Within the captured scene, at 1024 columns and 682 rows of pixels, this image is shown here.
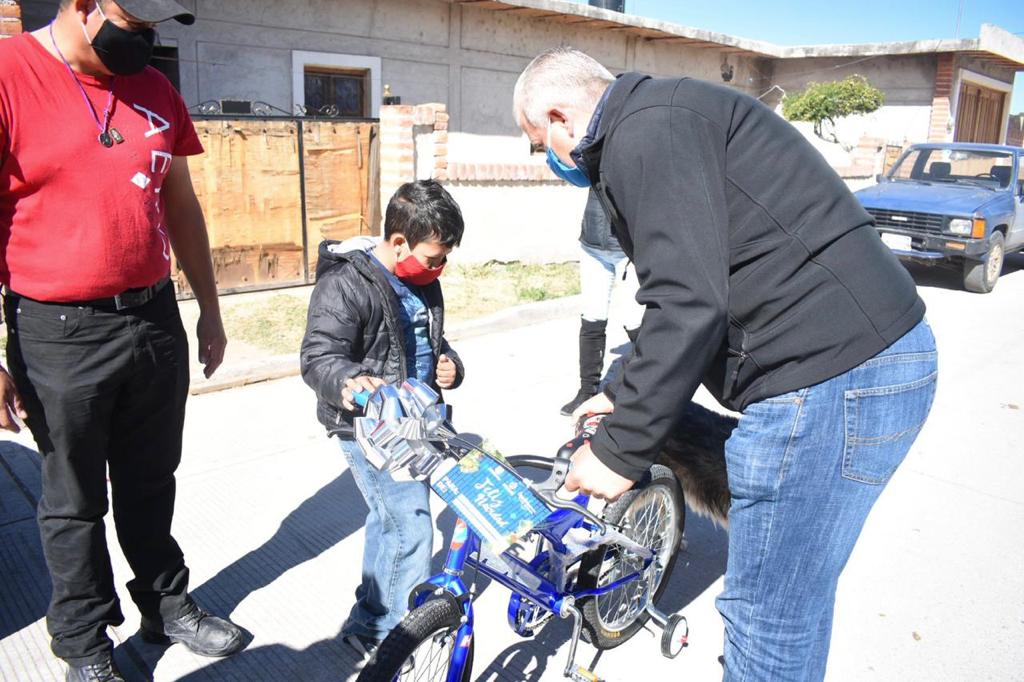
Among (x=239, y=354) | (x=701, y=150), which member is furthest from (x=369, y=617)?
(x=239, y=354)

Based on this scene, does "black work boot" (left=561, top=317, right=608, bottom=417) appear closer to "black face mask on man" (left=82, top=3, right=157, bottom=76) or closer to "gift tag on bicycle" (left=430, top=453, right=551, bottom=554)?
"gift tag on bicycle" (left=430, top=453, right=551, bottom=554)

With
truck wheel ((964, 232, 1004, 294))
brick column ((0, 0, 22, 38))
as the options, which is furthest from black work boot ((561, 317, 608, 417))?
truck wheel ((964, 232, 1004, 294))

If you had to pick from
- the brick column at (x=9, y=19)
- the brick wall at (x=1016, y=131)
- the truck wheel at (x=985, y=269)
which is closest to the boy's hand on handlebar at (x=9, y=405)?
the brick column at (x=9, y=19)

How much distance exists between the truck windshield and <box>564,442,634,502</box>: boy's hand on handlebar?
11528mm

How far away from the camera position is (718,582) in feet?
11.8

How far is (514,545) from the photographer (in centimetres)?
225

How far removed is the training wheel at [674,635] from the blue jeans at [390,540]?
3.04 feet

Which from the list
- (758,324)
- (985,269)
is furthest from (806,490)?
(985,269)

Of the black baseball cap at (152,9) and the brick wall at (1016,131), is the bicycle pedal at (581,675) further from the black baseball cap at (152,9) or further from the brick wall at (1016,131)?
the brick wall at (1016,131)

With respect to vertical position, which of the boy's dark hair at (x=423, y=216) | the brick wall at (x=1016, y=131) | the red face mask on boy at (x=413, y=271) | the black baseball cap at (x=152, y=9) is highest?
the brick wall at (x=1016, y=131)

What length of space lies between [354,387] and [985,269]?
10477mm

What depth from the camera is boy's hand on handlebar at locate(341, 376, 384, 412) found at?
7.04 feet

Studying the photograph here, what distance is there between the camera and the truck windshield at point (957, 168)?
11.4 meters

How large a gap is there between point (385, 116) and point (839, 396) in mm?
7244
